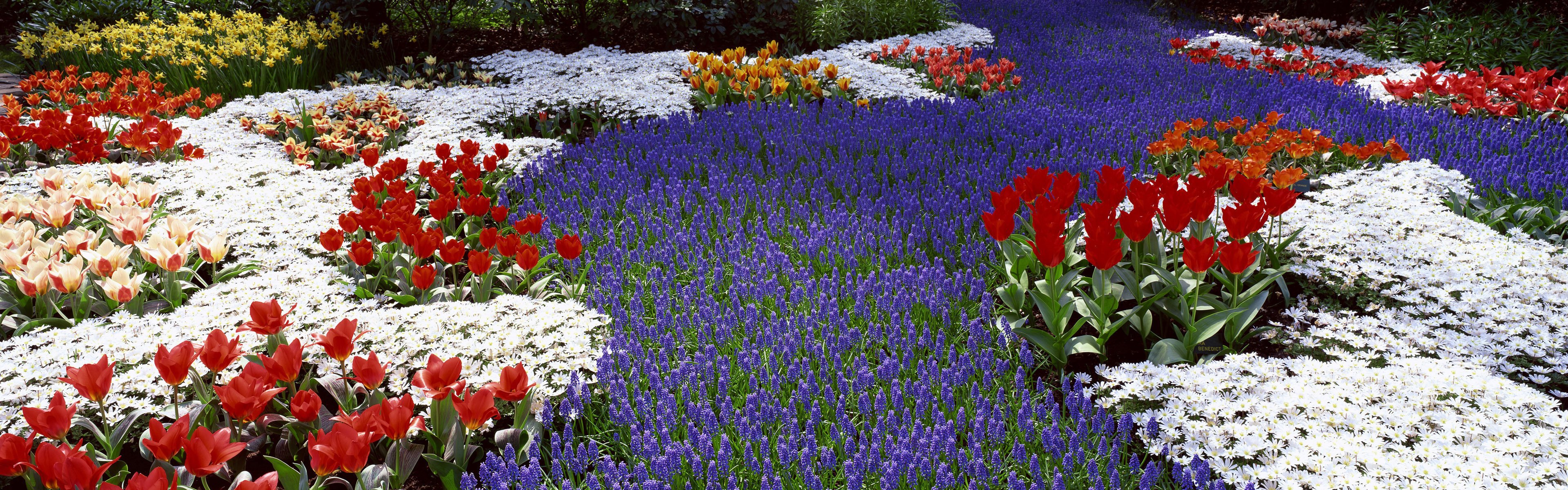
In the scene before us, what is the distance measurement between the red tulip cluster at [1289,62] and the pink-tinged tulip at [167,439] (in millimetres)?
8272

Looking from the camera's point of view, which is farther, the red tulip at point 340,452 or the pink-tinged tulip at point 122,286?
the pink-tinged tulip at point 122,286

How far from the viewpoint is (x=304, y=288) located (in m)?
3.01

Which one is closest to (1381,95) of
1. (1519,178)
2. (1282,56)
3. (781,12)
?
(1282,56)

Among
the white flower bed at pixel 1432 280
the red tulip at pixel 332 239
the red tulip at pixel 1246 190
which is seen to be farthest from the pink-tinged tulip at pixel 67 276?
the white flower bed at pixel 1432 280

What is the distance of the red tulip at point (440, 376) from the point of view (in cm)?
197

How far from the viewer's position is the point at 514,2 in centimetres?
837

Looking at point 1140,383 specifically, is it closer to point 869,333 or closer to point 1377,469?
point 1377,469

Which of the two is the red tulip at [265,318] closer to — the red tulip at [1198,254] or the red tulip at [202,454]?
the red tulip at [202,454]

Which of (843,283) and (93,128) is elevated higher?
(93,128)

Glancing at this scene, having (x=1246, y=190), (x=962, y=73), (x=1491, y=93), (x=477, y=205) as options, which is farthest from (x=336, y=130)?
(x=1491, y=93)

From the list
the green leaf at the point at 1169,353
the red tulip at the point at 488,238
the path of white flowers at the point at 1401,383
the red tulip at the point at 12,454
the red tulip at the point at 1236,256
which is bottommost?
the green leaf at the point at 1169,353

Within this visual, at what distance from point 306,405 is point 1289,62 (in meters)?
8.74

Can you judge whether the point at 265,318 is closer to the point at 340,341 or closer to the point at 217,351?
the point at 217,351

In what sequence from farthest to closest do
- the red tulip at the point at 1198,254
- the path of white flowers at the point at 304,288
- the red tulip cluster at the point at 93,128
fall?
the red tulip cluster at the point at 93,128, the path of white flowers at the point at 304,288, the red tulip at the point at 1198,254
